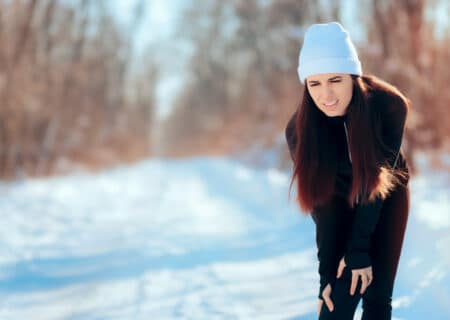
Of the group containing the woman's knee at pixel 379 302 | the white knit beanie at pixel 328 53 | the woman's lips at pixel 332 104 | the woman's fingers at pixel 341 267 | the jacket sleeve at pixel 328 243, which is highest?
the white knit beanie at pixel 328 53

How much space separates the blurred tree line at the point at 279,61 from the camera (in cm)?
970

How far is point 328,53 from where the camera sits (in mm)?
2590

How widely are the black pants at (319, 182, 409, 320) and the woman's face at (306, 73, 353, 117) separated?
16.5 inches

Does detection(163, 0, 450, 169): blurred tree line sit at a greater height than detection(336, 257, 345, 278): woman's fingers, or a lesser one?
greater

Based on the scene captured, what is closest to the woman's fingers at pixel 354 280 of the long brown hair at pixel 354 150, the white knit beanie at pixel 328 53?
the long brown hair at pixel 354 150

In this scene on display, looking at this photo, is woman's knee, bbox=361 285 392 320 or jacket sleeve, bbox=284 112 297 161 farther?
jacket sleeve, bbox=284 112 297 161

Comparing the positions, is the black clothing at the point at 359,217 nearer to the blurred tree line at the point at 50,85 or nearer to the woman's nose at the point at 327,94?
the woman's nose at the point at 327,94

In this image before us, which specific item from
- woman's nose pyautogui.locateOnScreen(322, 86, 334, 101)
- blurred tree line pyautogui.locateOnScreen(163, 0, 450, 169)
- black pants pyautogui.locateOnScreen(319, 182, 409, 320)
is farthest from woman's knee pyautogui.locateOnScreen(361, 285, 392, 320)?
blurred tree line pyautogui.locateOnScreen(163, 0, 450, 169)

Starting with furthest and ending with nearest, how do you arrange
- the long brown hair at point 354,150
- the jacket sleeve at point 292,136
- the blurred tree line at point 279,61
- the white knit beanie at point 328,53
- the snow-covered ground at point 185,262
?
the blurred tree line at point 279,61 < the snow-covered ground at point 185,262 < the jacket sleeve at point 292,136 < the white knit beanie at point 328,53 < the long brown hair at point 354,150

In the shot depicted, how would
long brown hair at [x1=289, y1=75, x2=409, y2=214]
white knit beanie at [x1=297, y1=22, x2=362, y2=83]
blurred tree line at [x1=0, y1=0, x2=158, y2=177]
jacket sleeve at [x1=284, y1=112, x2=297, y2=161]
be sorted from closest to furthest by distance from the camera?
1. long brown hair at [x1=289, y1=75, x2=409, y2=214]
2. white knit beanie at [x1=297, y1=22, x2=362, y2=83]
3. jacket sleeve at [x1=284, y1=112, x2=297, y2=161]
4. blurred tree line at [x1=0, y1=0, x2=158, y2=177]

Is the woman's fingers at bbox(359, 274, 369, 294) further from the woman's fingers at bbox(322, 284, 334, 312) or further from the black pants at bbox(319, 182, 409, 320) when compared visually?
the woman's fingers at bbox(322, 284, 334, 312)

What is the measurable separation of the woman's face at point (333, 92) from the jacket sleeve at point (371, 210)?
16 cm

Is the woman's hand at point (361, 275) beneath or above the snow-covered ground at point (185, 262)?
beneath

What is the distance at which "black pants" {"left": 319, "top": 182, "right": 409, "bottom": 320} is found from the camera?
8.39 ft
